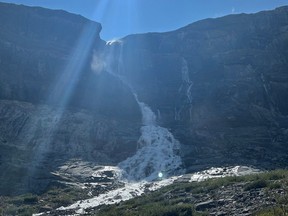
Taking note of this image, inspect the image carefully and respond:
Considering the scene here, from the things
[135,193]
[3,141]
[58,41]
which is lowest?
[135,193]

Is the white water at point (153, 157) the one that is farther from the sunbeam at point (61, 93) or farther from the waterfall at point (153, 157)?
the sunbeam at point (61, 93)

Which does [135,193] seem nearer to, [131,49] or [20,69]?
[20,69]

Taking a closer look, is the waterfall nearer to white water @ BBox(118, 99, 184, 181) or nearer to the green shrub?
white water @ BBox(118, 99, 184, 181)

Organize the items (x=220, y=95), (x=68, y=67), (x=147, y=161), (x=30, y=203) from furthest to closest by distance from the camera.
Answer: (x=68, y=67) < (x=220, y=95) < (x=147, y=161) < (x=30, y=203)

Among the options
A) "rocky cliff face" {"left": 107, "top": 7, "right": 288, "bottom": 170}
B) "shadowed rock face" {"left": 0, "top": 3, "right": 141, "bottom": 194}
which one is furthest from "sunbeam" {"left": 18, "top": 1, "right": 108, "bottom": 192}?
"rocky cliff face" {"left": 107, "top": 7, "right": 288, "bottom": 170}

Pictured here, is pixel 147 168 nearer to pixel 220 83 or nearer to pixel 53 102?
pixel 53 102

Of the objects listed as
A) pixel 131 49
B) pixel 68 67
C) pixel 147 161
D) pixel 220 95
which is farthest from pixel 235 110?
pixel 131 49
